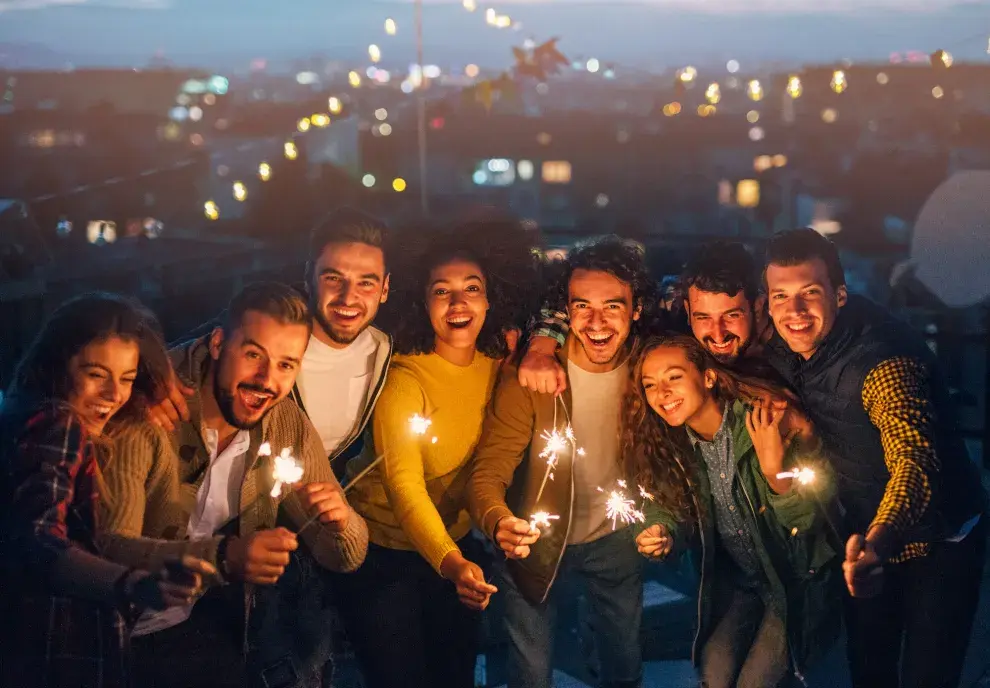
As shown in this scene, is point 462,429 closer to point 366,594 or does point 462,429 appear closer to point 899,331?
point 366,594

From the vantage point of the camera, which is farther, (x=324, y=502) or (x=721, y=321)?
(x=721, y=321)

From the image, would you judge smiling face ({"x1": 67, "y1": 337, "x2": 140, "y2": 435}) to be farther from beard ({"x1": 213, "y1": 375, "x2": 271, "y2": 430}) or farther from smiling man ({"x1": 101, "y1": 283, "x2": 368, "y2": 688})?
beard ({"x1": 213, "y1": 375, "x2": 271, "y2": 430})

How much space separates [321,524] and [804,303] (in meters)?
2.33

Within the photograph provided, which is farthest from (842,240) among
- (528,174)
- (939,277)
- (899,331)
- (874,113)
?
(899,331)

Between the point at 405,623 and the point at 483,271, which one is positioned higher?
the point at 483,271

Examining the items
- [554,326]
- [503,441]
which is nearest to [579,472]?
[503,441]

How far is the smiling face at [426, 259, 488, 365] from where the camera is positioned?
180 inches

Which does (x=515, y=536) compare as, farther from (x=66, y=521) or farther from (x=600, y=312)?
(x=66, y=521)

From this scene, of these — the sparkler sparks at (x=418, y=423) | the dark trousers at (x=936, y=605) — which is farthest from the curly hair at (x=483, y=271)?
Answer: the dark trousers at (x=936, y=605)

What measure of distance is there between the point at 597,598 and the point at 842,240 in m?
33.9

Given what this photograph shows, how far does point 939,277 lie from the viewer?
1323 centimetres

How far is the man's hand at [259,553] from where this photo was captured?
12.0 feet

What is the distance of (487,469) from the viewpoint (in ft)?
15.0

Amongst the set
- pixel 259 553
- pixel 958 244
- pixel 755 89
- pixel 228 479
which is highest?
pixel 755 89
